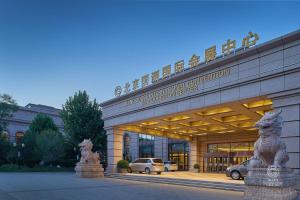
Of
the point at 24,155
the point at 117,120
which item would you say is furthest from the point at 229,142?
the point at 24,155

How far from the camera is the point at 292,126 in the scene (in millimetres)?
12586

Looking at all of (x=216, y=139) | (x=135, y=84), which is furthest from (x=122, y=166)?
(x=216, y=139)

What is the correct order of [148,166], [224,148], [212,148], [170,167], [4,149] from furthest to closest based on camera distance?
[4,149] → [170,167] → [212,148] → [224,148] → [148,166]

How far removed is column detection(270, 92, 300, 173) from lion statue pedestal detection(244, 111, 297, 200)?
224 centimetres

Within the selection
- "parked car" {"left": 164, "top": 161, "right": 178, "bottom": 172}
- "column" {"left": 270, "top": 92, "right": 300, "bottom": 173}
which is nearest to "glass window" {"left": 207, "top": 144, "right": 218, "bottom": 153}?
"parked car" {"left": 164, "top": 161, "right": 178, "bottom": 172}

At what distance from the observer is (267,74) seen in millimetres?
13617

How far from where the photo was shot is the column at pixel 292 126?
488 inches

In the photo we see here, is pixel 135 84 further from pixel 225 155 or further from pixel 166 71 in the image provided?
pixel 225 155

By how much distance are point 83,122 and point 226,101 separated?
22360 millimetres

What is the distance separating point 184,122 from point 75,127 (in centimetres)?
1541

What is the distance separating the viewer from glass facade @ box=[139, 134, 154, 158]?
4644cm

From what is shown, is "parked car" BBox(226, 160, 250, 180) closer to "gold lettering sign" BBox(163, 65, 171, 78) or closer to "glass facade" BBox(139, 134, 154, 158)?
"gold lettering sign" BBox(163, 65, 171, 78)

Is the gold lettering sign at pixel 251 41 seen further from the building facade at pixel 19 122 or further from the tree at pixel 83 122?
the building facade at pixel 19 122

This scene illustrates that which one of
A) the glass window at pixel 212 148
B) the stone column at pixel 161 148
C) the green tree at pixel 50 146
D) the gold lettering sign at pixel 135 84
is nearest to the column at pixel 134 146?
the stone column at pixel 161 148
